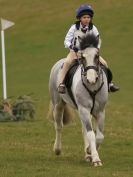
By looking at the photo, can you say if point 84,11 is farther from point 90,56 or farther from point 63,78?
point 63,78

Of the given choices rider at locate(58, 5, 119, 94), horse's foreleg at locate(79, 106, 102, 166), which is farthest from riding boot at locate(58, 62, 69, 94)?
horse's foreleg at locate(79, 106, 102, 166)

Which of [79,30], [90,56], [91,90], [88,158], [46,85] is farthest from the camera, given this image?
[46,85]

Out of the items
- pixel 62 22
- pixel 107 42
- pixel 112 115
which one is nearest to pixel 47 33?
pixel 62 22

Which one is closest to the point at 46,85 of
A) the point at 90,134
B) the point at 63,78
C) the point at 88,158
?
the point at 63,78

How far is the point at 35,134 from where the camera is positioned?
1694cm

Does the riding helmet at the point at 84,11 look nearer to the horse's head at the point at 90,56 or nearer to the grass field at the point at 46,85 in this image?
the horse's head at the point at 90,56

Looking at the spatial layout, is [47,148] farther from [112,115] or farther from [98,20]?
[98,20]

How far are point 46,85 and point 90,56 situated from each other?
22.5 metres

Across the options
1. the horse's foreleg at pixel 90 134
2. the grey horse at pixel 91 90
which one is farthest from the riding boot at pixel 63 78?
the horse's foreleg at pixel 90 134

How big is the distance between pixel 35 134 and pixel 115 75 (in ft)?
64.1

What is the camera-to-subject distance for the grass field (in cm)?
1177

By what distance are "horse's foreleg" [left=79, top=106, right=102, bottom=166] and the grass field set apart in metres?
0.18

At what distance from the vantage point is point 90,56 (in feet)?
38.0

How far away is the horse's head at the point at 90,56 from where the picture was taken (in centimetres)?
1138
